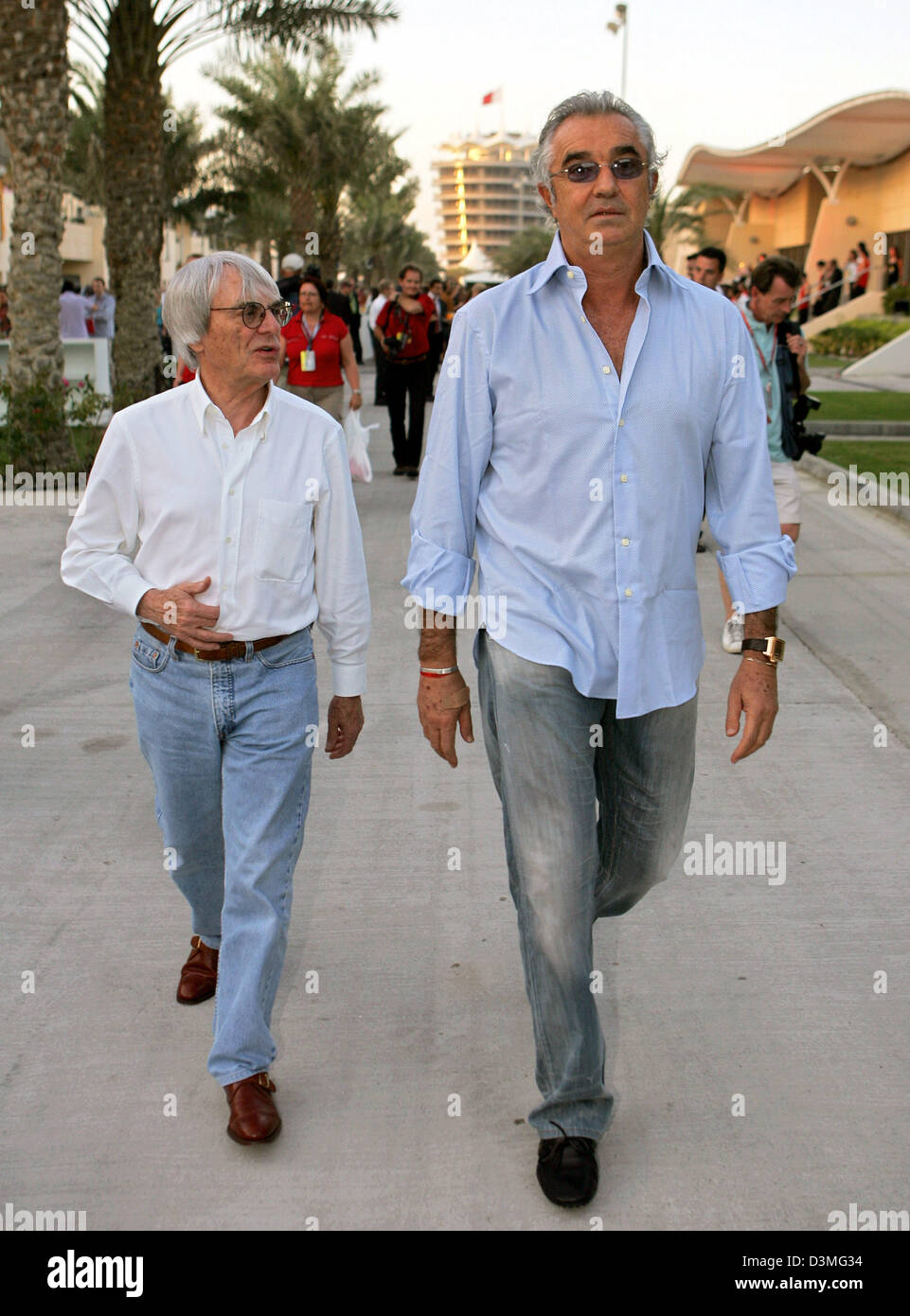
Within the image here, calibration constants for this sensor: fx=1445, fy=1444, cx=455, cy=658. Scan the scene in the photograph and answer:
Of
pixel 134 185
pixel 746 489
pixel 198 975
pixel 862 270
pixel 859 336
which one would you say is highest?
pixel 134 185

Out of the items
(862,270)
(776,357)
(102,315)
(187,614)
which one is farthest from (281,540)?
(862,270)

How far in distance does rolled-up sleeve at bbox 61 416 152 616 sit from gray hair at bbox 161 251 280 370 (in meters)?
0.26

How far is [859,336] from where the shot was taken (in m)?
32.4

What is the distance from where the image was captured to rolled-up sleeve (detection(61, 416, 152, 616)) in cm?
315

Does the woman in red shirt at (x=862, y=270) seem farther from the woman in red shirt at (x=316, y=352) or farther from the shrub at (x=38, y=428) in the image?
the woman in red shirt at (x=316, y=352)

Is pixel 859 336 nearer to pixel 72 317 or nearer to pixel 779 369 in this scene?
pixel 72 317

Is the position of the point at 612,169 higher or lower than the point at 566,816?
higher

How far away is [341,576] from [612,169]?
3.51 feet

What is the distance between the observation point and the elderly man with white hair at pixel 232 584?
3115 millimetres

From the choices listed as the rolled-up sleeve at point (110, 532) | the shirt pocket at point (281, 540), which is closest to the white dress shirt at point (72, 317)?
the rolled-up sleeve at point (110, 532)

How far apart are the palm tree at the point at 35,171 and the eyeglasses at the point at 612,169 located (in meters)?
10.5

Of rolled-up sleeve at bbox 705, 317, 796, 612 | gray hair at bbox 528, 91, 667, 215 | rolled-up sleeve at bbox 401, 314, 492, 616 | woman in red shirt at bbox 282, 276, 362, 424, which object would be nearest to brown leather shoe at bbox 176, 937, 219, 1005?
rolled-up sleeve at bbox 401, 314, 492, 616
